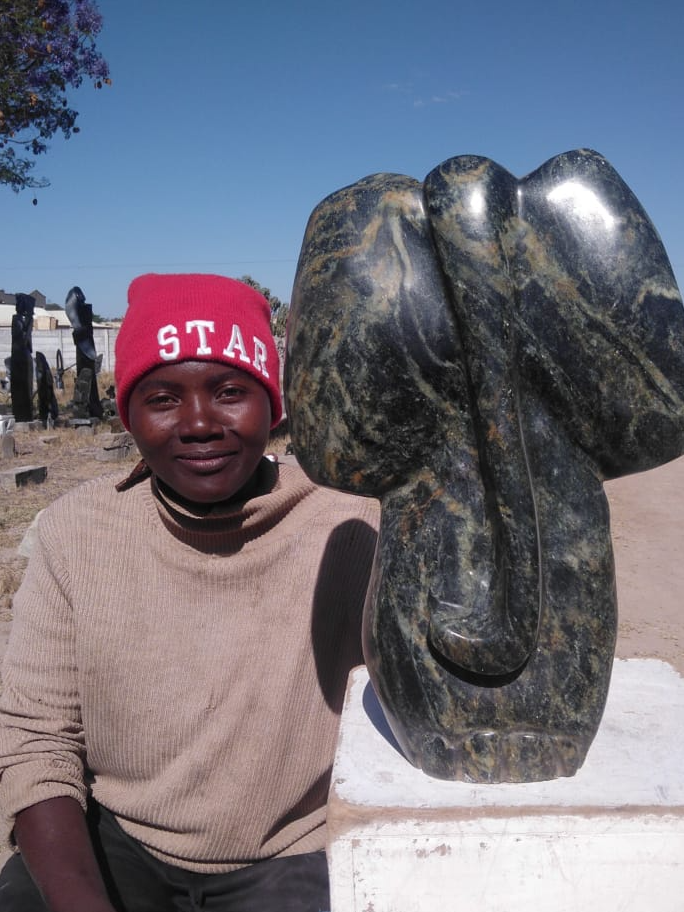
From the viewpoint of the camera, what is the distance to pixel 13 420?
11.9m

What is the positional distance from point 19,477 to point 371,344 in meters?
7.76

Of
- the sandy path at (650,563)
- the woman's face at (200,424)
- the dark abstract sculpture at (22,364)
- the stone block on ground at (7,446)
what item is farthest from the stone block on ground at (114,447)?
the woman's face at (200,424)

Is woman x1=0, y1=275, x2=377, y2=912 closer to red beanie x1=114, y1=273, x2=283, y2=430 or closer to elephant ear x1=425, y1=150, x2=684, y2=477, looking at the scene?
red beanie x1=114, y1=273, x2=283, y2=430

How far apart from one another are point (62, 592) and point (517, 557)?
0.98m

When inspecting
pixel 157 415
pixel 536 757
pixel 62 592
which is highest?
pixel 157 415

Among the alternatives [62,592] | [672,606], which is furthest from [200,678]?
[672,606]

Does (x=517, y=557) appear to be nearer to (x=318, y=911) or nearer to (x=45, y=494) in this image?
(x=318, y=911)

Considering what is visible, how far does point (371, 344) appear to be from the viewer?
1.35 metres

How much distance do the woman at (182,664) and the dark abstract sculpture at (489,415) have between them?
12.5 inches

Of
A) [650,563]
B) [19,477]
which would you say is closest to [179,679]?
[650,563]

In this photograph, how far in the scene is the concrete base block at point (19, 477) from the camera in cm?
830

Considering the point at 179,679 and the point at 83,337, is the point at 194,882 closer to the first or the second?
the point at 179,679

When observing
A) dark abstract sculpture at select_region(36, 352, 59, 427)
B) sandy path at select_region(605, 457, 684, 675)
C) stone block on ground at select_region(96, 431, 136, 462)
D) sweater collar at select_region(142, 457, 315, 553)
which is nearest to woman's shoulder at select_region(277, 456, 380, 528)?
sweater collar at select_region(142, 457, 315, 553)

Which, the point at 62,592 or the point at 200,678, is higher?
the point at 62,592
